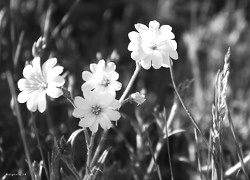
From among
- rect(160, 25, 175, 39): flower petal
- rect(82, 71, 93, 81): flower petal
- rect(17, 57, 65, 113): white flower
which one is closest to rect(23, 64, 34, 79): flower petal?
rect(17, 57, 65, 113): white flower

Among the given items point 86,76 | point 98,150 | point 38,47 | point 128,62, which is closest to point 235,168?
point 98,150

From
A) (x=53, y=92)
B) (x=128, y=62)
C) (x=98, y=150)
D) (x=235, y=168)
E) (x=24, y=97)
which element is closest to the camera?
(x=53, y=92)

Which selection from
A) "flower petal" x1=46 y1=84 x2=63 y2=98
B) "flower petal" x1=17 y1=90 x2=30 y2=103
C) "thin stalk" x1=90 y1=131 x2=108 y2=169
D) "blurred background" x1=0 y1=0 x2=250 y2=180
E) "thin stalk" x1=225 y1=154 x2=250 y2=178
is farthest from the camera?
"blurred background" x1=0 y1=0 x2=250 y2=180

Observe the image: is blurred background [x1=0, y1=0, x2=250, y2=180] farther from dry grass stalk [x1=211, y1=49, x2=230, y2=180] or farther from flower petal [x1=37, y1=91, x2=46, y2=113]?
flower petal [x1=37, y1=91, x2=46, y2=113]

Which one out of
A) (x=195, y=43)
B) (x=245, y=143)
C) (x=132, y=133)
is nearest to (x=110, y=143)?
(x=132, y=133)

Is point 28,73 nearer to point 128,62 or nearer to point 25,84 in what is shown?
point 25,84

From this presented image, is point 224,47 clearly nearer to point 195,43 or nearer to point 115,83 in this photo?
point 195,43
